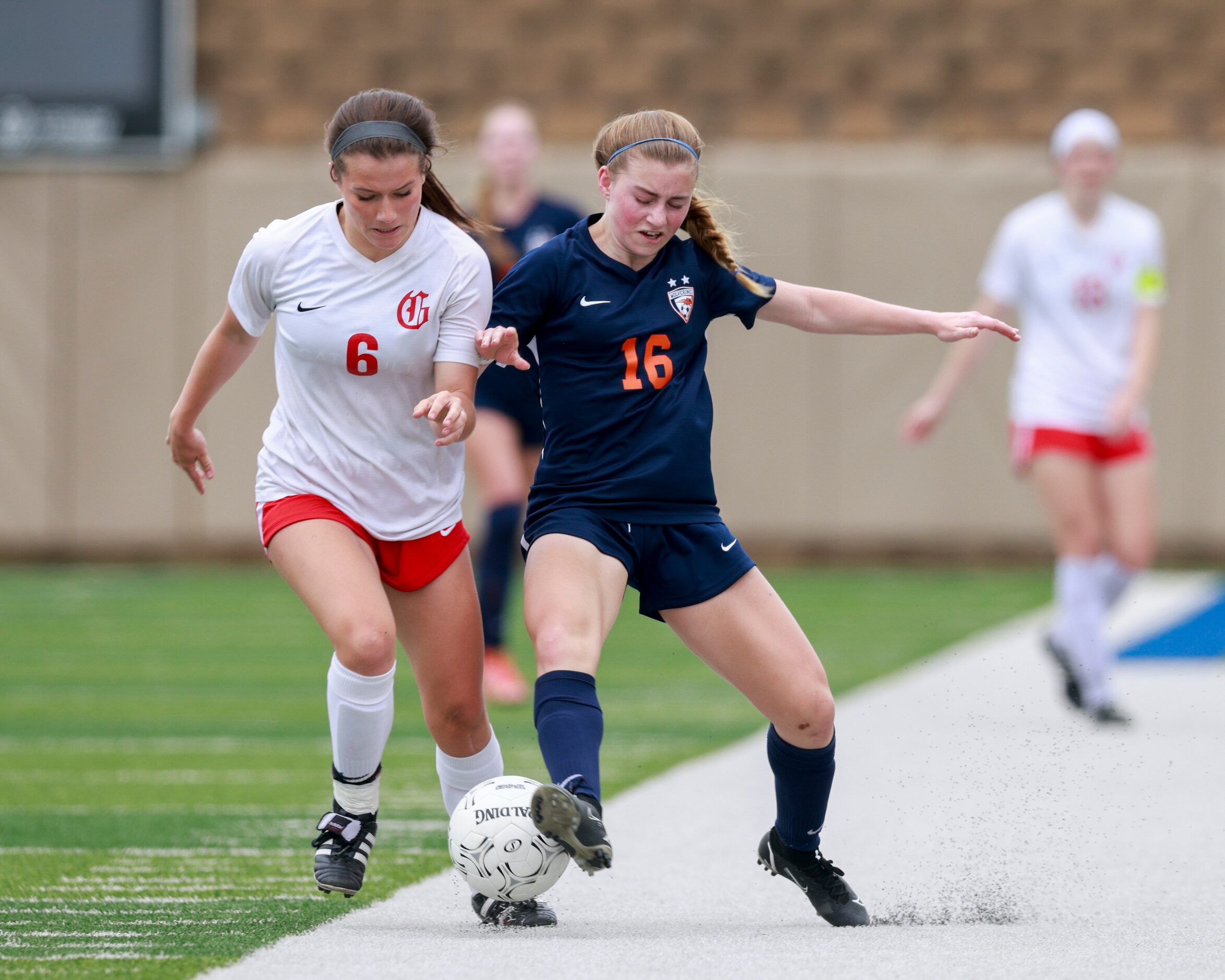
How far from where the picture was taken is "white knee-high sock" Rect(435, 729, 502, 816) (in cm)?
486

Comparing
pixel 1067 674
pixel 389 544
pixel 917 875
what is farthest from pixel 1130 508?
pixel 389 544

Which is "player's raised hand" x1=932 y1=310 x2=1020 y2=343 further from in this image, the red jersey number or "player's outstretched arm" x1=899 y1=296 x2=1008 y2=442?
"player's outstretched arm" x1=899 y1=296 x2=1008 y2=442

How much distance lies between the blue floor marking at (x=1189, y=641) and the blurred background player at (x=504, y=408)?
385 cm

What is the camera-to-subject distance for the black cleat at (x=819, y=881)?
454 cm

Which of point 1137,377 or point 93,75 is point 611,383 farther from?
point 93,75

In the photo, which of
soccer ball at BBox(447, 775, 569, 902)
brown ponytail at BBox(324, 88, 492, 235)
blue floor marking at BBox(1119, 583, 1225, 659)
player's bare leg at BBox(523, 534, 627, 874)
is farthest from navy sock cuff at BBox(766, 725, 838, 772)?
blue floor marking at BBox(1119, 583, 1225, 659)

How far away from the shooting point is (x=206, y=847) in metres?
5.68

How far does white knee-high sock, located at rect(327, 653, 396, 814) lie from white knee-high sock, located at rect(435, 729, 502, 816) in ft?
0.72

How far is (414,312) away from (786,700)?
4.11ft

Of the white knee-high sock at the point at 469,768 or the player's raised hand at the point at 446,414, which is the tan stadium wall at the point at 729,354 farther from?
the player's raised hand at the point at 446,414

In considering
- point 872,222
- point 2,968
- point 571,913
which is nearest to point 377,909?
point 571,913

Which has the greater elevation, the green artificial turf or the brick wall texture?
the brick wall texture

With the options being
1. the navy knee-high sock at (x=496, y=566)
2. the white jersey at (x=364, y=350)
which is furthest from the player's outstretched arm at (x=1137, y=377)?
the white jersey at (x=364, y=350)

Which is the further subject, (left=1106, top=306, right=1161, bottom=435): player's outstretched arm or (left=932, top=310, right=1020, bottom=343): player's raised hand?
(left=1106, top=306, right=1161, bottom=435): player's outstretched arm
